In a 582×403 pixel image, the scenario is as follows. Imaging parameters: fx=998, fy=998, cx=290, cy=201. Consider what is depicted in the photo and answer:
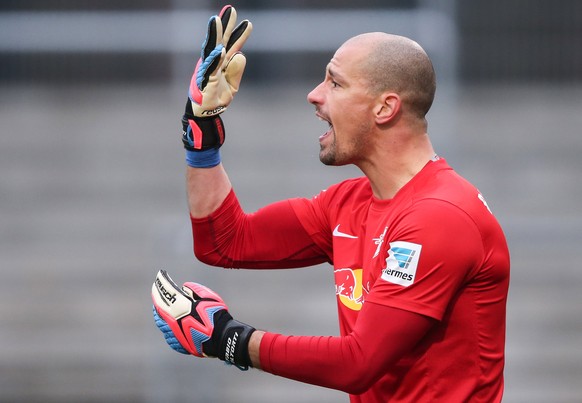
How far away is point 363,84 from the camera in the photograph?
3.44m

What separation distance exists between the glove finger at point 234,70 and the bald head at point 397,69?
47 cm

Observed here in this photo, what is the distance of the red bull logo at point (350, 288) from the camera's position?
11.2 feet

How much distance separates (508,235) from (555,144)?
59.1 inches

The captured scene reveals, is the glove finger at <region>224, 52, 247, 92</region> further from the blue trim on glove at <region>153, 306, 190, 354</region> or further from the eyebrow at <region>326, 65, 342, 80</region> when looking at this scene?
the blue trim on glove at <region>153, 306, 190, 354</region>

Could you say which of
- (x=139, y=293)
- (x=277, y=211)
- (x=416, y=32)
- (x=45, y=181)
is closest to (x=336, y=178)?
(x=416, y=32)

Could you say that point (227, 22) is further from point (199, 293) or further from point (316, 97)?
point (199, 293)

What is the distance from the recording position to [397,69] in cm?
342

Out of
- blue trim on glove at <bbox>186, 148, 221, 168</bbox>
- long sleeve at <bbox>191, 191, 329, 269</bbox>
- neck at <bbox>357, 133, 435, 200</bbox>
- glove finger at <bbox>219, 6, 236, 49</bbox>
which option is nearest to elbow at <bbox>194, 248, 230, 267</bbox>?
long sleeve at <bbox>191, 191, 329, 269</bbox>

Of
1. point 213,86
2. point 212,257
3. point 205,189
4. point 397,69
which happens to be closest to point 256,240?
point 212,257

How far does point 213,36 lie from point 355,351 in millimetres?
1201

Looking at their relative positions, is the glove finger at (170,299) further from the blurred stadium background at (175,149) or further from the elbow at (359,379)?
the blurred stadium background at (175,149)

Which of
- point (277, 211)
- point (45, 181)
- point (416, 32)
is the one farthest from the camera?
point (45, 181)

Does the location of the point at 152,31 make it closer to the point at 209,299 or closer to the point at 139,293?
the point at 139,293

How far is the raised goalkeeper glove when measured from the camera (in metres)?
3.16
